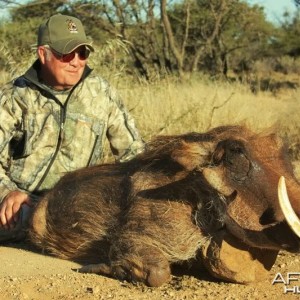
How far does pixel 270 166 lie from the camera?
137 inches

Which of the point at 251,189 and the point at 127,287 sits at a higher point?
the point at 251,189

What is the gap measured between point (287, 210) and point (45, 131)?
2.58 metres

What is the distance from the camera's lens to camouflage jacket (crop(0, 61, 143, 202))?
202 inches

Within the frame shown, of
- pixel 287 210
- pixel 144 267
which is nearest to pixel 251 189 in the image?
pixel 287 210

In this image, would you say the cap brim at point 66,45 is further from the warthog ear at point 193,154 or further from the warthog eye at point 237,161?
the warthog eye at point 237,161

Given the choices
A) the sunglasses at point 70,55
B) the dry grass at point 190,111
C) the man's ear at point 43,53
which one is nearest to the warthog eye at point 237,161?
the sunglasses at point 70,55

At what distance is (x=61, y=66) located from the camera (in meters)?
5.12

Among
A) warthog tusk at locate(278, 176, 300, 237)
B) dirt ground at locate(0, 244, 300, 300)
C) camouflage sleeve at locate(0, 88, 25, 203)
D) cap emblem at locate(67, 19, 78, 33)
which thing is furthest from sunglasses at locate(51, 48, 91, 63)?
warthog tusk at locate(278, 176, 300, 237)

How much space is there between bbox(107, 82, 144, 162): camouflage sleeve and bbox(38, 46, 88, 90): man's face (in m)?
0.40

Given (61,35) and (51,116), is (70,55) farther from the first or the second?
(51,116)

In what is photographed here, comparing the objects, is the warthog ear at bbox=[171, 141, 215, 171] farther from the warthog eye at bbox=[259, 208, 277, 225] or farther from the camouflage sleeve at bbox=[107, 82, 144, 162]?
the camouflage sleeve at bbox=[107, 82, 144, 162]

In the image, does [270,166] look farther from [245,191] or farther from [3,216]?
[3,216]

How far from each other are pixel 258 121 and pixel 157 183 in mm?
6576

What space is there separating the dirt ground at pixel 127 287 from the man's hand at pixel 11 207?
0.51 metres
